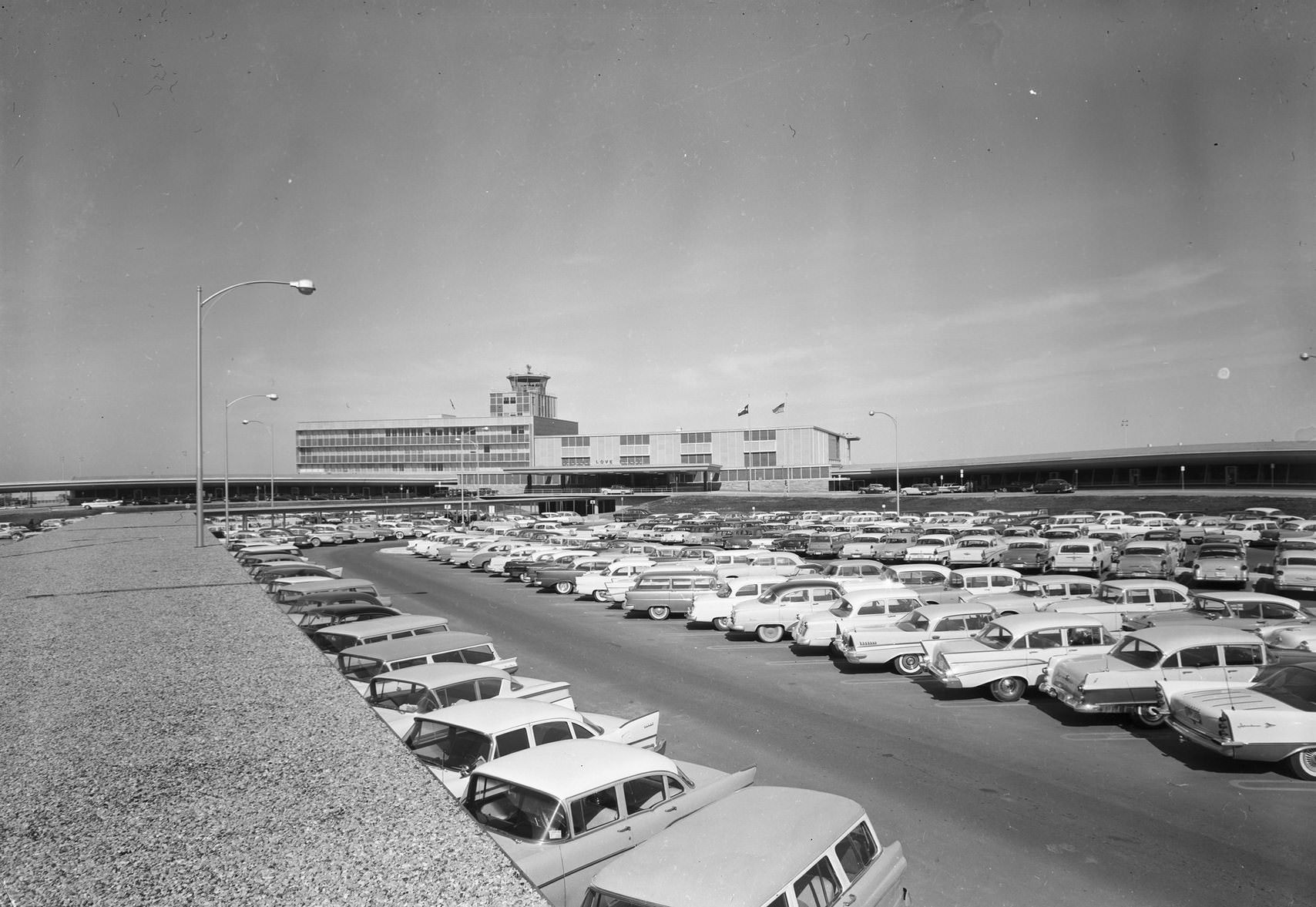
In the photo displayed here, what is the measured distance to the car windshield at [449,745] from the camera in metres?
7.66

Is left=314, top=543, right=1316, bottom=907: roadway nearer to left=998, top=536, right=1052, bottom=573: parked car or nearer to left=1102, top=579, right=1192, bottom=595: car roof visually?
left=1102, top=579, right=1192, bottom=595: car roof

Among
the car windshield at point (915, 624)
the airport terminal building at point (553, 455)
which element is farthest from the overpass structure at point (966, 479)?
the car windshield at point (915, 624)

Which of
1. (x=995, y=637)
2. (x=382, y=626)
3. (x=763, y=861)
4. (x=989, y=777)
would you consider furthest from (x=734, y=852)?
(x=995, y=637)

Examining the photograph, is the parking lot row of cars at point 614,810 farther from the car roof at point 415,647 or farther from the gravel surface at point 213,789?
the car roof at point 415,647

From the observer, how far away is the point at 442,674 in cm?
1023

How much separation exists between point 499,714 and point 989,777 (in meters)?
6.09

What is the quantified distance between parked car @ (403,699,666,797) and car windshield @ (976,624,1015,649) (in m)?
8.27

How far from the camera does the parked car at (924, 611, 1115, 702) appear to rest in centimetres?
1311

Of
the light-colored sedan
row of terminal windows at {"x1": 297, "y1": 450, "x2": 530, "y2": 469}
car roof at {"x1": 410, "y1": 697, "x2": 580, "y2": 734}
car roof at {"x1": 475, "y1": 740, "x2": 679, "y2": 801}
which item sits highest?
row of terminal windows at {"x1": 297, "y1": 450, "x2": 530, "y2": 469}

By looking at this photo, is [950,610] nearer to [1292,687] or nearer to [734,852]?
[1292,687]

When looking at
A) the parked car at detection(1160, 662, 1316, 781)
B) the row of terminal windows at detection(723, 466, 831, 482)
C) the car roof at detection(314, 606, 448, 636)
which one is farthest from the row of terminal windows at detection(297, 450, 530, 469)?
the parked car at detection(1160, 662, 1316, 781)

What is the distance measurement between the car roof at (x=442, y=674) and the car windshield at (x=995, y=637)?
8.71 meters

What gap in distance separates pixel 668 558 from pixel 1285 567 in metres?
19.6

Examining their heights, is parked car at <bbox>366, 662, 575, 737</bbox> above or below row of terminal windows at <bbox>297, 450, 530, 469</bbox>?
below
